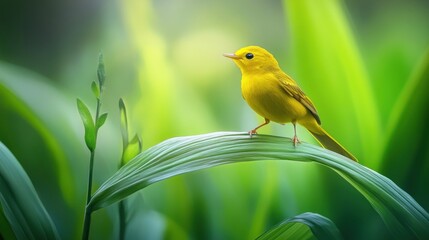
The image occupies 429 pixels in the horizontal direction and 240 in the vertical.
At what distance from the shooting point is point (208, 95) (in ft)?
5.59

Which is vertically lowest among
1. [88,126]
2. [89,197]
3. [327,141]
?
[89,197]

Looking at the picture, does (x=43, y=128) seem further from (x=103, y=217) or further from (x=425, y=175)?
(x=425, y=175)

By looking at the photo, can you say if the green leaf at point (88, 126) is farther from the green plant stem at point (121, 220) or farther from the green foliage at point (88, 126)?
the green plant stem at point (121, 220)

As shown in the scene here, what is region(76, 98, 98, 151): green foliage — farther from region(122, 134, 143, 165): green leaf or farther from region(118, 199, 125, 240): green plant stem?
region(118, 199, 125, 240): green plant stem

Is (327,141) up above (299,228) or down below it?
above

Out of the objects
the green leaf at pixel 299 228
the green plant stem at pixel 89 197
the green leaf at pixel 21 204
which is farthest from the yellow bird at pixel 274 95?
the green leaf at pixel 21 204

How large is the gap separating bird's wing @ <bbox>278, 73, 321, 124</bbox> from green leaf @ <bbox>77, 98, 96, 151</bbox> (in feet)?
2.21

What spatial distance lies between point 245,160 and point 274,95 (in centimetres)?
23

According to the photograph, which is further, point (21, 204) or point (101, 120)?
point (101, 120)

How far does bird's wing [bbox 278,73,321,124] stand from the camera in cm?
157

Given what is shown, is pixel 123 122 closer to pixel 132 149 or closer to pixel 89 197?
pixel 132 149

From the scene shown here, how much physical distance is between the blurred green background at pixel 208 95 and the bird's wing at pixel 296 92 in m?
0.05

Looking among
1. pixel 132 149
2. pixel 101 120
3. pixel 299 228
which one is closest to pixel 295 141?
pixel 299 228

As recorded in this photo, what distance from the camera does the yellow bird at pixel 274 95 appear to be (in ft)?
5.08
